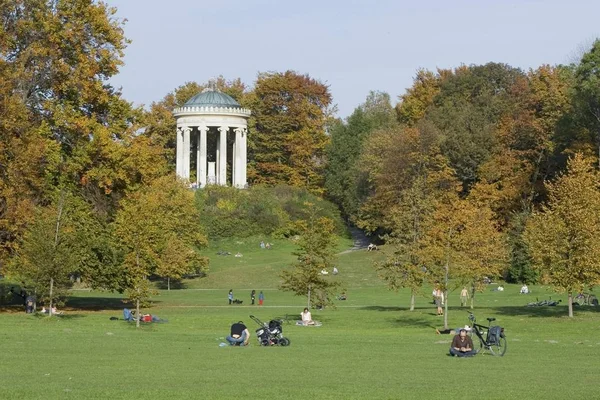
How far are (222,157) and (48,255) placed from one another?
6857cm

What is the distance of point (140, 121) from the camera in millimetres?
53219

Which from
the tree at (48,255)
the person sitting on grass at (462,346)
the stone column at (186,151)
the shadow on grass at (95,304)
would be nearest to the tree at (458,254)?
the person sitting on grass at (462,346)

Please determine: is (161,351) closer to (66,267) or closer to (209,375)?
(209,375)

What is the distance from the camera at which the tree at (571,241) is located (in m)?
44.4

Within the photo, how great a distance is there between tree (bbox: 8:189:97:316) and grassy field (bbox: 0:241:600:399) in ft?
4.63

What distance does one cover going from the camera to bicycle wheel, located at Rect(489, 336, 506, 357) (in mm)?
30031

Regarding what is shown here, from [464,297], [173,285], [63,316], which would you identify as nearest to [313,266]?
[63,316]

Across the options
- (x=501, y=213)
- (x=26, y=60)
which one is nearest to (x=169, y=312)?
(x=26, y=60)

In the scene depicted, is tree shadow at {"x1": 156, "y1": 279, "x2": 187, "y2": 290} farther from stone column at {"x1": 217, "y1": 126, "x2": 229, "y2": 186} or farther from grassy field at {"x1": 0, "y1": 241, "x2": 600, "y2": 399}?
stone column at {"x1": 217, "y1": 126, "x2": 229, "y2": 186}

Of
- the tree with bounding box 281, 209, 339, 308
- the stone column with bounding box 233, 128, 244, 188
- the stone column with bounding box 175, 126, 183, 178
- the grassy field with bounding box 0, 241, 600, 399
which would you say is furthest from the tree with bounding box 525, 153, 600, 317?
the stone column with bounding box 175, 126, 183, 178

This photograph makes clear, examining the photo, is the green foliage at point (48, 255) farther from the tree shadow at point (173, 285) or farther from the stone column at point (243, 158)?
the stone column at point (243, 158)

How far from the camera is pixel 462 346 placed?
96.8ft

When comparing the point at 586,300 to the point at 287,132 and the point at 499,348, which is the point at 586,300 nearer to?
the point at 499,348

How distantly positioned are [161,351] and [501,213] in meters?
56.3
